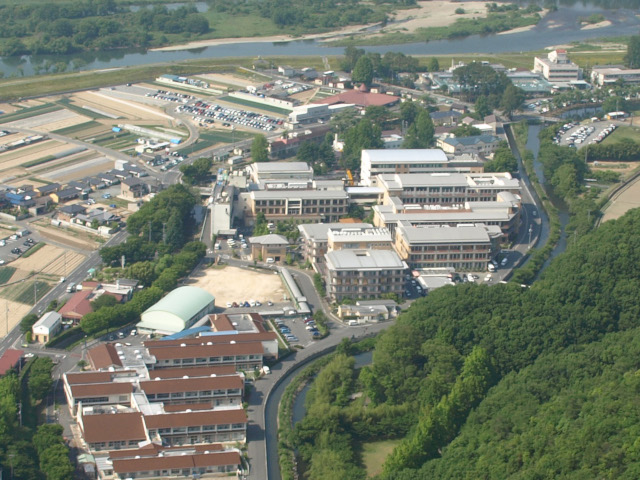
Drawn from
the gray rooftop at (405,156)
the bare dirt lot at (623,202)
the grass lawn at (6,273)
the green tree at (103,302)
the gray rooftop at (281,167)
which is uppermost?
the gray rooftop at (405,156)

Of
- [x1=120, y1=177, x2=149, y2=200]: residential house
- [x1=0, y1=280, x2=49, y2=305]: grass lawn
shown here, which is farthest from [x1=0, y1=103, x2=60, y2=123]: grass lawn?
[x1=0, y1=280, x2=49, y2=305]: grass lawn

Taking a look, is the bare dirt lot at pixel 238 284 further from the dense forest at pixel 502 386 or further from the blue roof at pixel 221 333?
the dense forest at pixel 502 386

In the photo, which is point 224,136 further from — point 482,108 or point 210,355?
point 210,355

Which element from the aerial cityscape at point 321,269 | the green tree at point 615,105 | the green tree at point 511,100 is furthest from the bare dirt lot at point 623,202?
the green tree at point 615,105

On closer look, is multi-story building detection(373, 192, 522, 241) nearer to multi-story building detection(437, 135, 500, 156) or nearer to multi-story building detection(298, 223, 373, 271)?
multi-story building detection(298, 223, 373, 271)

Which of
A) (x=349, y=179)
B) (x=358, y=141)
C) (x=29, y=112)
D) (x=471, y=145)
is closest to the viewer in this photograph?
(x=349, y=179)

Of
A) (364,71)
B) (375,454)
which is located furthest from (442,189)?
(364,71)
